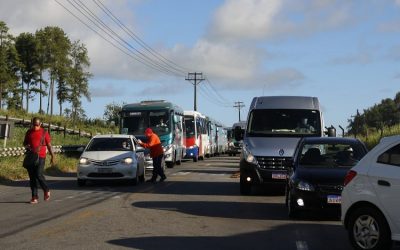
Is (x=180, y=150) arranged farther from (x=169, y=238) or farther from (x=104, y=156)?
(x=169, y=238)

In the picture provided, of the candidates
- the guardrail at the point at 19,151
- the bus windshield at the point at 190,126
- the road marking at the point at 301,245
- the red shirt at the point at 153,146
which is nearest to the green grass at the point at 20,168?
the guardrail at the point at 19,151

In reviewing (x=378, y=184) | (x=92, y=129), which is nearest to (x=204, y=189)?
(x=378, y=184)

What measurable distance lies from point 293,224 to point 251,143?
4.75 m

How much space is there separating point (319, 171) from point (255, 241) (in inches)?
113

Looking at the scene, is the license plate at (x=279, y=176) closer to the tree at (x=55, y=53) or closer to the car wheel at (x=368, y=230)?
the car wheel at (x=368, y=230)

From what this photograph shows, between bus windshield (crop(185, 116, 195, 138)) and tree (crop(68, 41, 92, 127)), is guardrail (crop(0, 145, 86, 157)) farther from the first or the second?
tree (crop(68, 41, 92, 127))

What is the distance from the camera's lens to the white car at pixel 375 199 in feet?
25.9

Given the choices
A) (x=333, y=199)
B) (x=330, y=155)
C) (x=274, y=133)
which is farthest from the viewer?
(x=274, y=133)

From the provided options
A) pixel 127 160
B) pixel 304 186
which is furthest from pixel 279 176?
pixel 127 160

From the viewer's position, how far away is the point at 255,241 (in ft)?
30.3

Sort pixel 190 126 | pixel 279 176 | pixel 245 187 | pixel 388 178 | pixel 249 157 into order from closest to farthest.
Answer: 1. pixel 388 178
2. pixel 279 176
3. pixel 249 157
4. pixel 245 187
5. pixel 190 126

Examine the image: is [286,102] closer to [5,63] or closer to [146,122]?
[146,122]

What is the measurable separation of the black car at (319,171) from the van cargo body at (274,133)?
2058 millimetres

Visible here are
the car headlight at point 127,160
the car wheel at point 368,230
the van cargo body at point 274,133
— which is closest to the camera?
the car wheel at point 368,230
